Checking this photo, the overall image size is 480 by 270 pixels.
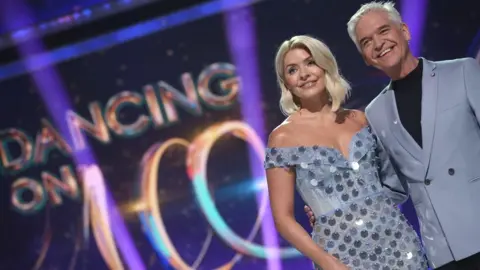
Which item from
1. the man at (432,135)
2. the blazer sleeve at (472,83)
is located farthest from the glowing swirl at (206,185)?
the blazer sleeve at (472,83)

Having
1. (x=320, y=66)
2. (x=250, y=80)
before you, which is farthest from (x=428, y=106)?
(x=250, y=80)

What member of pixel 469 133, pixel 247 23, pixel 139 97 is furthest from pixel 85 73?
pixel 469 133

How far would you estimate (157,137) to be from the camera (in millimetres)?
4828

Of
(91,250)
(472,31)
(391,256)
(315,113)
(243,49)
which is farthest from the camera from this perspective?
(91,250)

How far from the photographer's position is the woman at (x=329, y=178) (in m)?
2.03

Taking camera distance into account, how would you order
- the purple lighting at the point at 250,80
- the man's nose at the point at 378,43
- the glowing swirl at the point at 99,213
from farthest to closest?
the glowing swirl at the point at 99,213 → the purple lighting at the point at 250,80 → the man's nose at the point at 378,43

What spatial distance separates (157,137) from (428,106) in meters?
2.99

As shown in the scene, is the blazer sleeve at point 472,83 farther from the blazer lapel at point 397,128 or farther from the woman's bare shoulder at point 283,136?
the woman's bare shoulder at point 283,136

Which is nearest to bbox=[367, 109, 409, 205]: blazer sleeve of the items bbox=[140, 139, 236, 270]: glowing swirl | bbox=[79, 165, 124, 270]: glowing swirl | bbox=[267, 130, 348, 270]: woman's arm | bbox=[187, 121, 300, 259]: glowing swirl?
bbox=[267, 130, 348, 270]: woman's arm

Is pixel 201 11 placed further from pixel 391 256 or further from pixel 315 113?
pixel 391 256

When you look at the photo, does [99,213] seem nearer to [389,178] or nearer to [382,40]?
[389,178]

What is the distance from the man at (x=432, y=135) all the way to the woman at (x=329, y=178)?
0.26 ft

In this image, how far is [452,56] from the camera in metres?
4.19

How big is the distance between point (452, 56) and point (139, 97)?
2.16 metres
